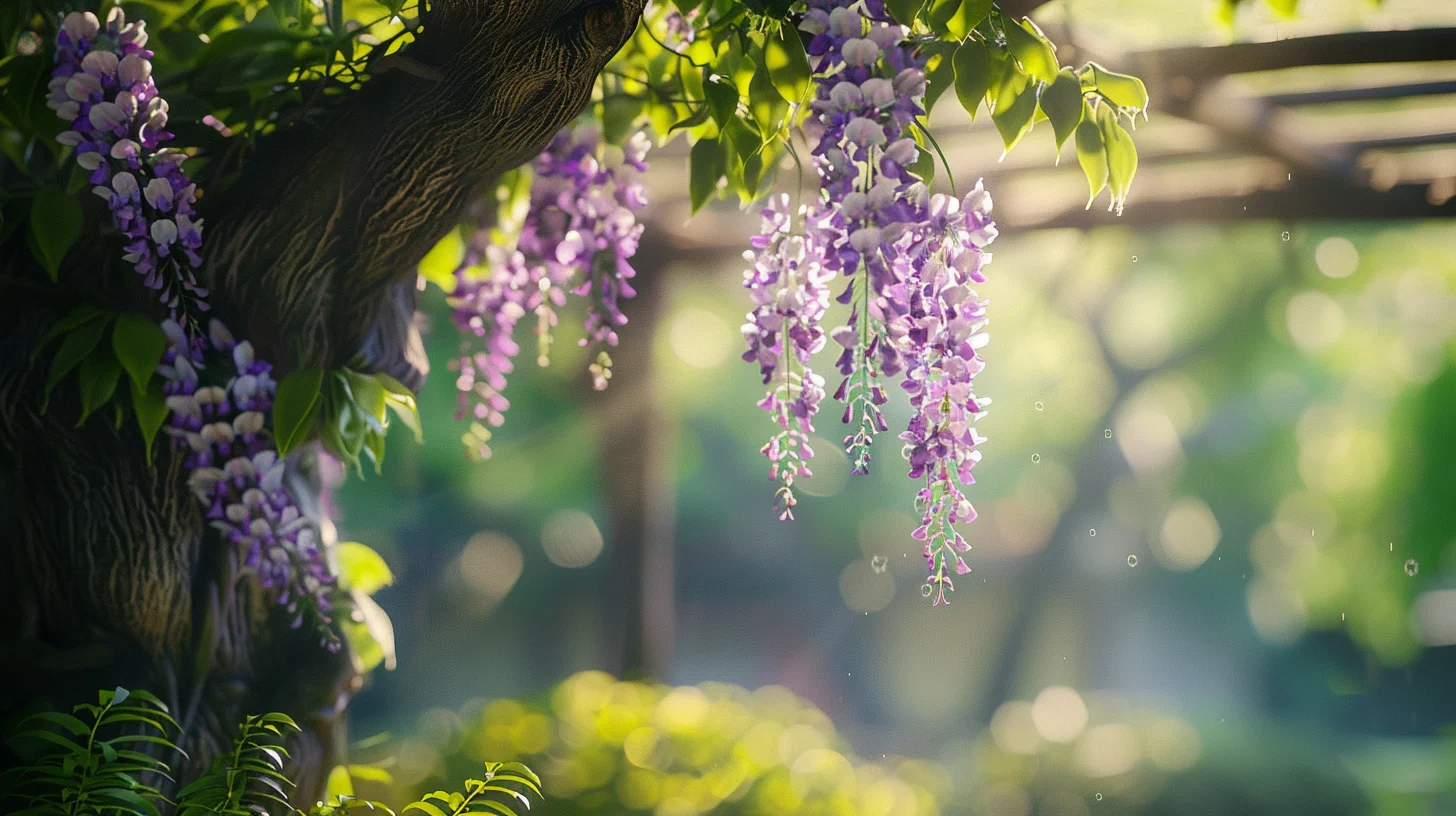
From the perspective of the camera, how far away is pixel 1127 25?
2748 millimetres

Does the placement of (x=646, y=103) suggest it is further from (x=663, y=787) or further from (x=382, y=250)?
(x=663, y=787)

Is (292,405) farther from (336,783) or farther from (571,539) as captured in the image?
(571,539)

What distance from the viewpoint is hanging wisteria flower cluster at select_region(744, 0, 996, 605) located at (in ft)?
2.90

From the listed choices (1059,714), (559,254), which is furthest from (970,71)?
(1059,714)

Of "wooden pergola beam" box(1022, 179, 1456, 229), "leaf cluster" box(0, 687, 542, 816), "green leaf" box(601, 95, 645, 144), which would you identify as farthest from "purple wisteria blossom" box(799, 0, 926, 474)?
"wooden pergola beam" box(1022, 179, 1456, 229)

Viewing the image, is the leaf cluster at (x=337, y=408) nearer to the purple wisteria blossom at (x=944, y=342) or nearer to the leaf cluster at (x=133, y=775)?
the leaf cluster at (x=133, y=775)

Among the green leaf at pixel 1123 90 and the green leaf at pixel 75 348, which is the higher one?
the green leaf at pixel 1123 90

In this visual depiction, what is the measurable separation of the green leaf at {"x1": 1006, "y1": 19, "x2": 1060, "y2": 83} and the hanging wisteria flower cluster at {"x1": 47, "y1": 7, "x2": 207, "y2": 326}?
0.75 metres

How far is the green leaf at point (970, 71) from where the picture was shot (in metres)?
0.90

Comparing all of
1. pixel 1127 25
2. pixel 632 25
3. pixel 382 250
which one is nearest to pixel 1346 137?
pixel 1127 25

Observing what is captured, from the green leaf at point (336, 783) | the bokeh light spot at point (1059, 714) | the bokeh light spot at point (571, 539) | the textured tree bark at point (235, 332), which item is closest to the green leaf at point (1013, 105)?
the textured tree bark at point (235, 332)

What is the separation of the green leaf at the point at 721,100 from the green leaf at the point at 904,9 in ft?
0.55

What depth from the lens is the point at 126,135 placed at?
0.96 meters

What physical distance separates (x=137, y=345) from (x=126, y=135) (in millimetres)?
191
